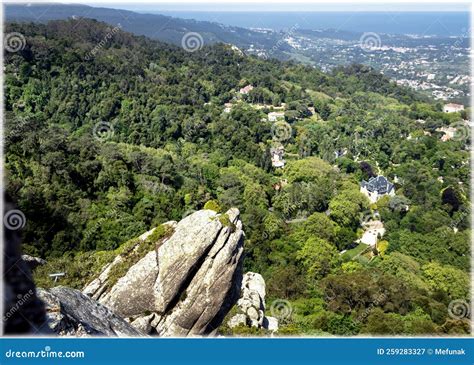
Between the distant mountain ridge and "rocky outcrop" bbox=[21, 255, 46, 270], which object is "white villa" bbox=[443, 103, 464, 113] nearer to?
the distant mountain ridge

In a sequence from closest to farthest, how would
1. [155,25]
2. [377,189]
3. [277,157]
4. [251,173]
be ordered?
[251,173], [377,189], [277,157], [155,25]

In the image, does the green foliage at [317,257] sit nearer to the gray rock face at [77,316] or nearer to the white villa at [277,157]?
the gray rock face at [77,316]

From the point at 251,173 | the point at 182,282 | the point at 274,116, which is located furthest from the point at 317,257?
the point at 274,116

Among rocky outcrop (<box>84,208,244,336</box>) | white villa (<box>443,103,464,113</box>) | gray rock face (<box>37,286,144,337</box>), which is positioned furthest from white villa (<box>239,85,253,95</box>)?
gray rock face (<box>37,286,144,337</box>)

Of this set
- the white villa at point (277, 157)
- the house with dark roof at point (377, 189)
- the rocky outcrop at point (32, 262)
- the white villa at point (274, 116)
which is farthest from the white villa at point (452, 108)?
the rocky outcrop at point (32, 262)

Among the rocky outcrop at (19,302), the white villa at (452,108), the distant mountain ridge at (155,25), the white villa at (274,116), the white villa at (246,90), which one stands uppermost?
the distant mountain ridge at (155,25)

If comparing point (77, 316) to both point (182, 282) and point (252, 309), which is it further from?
point (252, 309)
